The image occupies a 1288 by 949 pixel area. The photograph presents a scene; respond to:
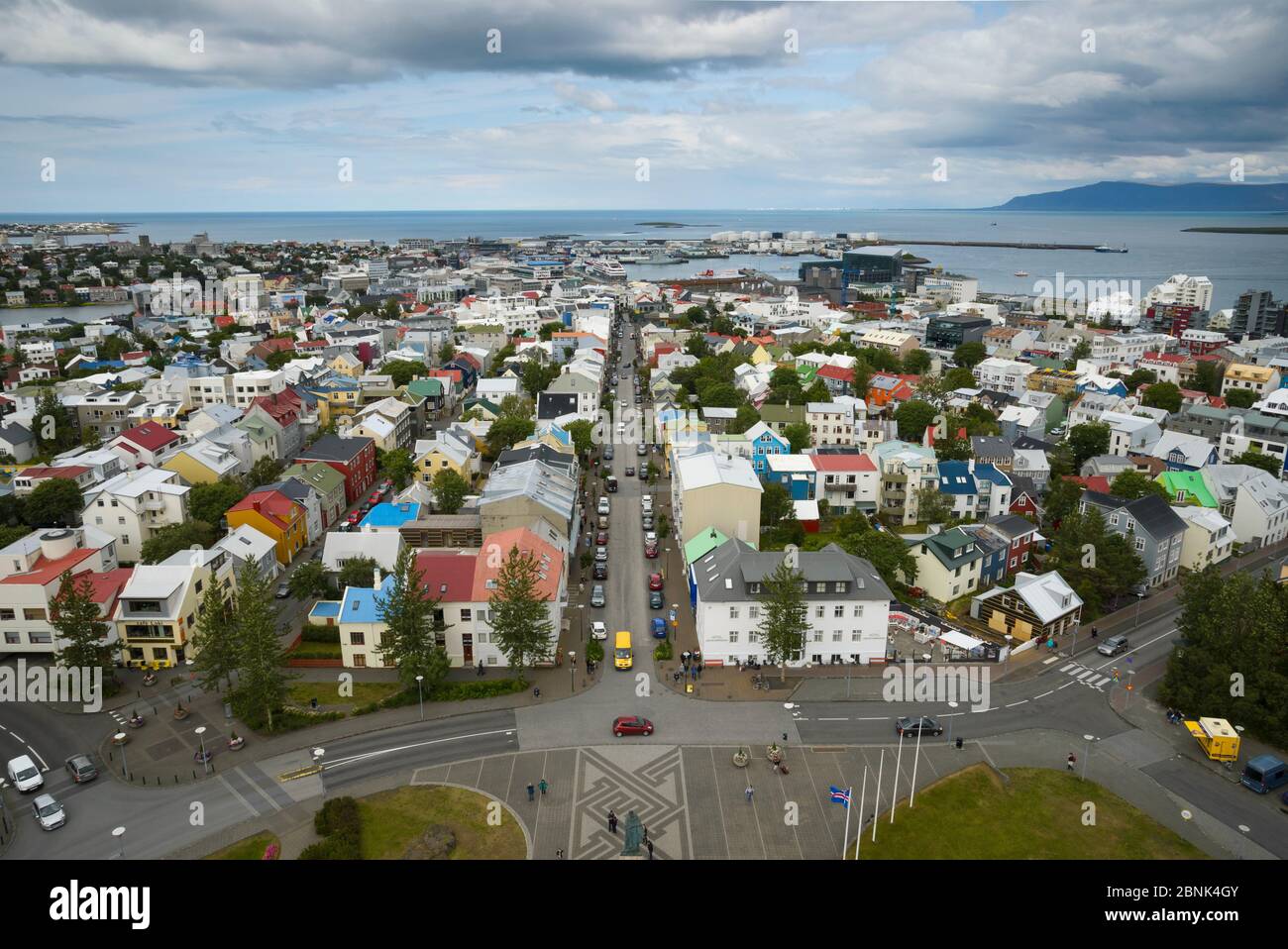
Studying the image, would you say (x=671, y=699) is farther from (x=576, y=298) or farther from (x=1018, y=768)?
(x=576, y=298)

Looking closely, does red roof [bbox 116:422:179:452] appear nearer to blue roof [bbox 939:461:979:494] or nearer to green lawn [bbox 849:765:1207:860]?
blue roof [bbox 939:461:979:494]

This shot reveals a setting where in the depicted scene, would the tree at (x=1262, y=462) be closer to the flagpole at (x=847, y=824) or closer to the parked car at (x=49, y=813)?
the flagpole at (x=847, y=824)

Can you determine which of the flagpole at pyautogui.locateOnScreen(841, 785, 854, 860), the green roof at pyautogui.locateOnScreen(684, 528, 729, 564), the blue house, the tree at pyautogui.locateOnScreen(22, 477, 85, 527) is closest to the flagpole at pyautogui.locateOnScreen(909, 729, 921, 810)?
the flagpole at pyautogui.locateOnScreen(841, 785, 854, 860)

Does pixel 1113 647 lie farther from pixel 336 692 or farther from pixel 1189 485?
pixel 336 692

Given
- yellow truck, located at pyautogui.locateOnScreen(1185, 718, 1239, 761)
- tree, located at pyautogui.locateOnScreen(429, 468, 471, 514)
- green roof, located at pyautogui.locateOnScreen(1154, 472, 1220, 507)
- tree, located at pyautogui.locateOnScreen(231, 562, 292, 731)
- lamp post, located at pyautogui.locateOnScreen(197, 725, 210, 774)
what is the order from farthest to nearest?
1. green roof, located at pyautogui.locateOnScreen(1154, 472, 1220, 507)
2. tree, located at pyautogui.locateOnScreen(429, 468, 471, 514)
3. tree, located at pyautogui.locateOnScreen(231, 562, 292, 731)
4. yellow truck, located at pyautogui.locateOnScreen(1185, 718, 1239, 761)
5. lamp post, located at pyautogui.locateOnScreen(197, 725, 210, 774)

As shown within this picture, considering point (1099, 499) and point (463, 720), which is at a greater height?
point (1099, 499)
